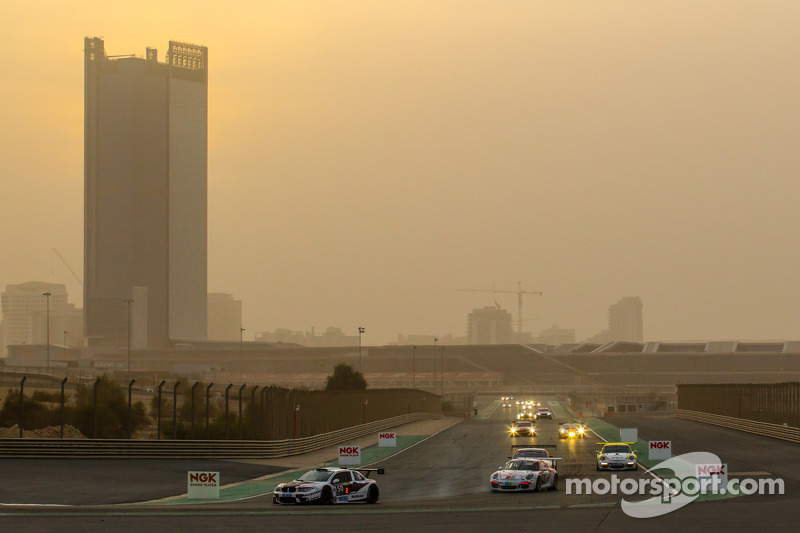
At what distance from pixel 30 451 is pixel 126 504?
1790 cm

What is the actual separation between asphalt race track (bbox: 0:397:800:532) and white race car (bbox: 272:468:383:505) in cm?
59

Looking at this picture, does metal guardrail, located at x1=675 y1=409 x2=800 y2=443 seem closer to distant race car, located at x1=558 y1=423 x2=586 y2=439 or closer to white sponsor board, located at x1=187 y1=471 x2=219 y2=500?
distant race car, located at x1=558 y1=423 x2=586 y2=439

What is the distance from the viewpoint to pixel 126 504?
3378 cm

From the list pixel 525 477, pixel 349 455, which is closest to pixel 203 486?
pixel 525 477

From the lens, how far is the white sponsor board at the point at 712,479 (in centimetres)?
3475

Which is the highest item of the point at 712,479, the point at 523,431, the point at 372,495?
the point at 712,479

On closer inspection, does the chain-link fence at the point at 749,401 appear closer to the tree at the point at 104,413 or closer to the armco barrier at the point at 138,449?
the armco barrier at the point at 138,449

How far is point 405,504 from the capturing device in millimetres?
32906

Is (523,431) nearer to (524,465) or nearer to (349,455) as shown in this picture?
(349,455)

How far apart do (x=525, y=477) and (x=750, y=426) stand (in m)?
41.0

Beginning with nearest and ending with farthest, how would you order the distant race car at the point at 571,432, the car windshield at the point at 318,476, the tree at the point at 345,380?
the car windshield at the point at 318,476
the distant race car at the point at 571,432
the tree at the point at 345,380

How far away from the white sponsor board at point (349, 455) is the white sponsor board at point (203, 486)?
12.4 meters

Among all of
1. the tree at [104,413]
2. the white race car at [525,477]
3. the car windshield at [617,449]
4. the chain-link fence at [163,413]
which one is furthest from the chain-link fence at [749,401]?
the tree at [104,413]

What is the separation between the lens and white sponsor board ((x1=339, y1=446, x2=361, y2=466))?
47656 millimetres
